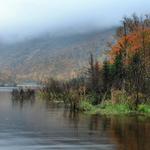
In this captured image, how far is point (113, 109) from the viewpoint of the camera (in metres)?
51.1

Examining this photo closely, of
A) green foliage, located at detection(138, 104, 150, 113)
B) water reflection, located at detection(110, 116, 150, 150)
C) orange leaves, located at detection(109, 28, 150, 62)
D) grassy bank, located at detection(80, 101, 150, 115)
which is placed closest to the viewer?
water reflection, located at detection(110, 116, 150, 150)

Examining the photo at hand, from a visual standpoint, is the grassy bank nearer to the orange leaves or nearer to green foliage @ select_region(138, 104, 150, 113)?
green foliage @ select_region(138, 104, 150, 113)

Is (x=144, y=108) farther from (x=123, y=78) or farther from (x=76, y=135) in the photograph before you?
(x=76, y=135)

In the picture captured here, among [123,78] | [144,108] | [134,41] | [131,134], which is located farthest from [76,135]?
[134,41]

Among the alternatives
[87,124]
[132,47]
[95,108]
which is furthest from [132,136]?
[132,47]

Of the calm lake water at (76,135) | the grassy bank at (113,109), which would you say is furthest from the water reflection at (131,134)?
the grassy bank at (113,109)

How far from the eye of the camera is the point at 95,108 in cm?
5391

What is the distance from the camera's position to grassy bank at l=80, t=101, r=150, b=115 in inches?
1937

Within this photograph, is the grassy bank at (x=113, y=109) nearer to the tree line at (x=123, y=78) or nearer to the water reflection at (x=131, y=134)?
the tree line at (x=123, y=78)

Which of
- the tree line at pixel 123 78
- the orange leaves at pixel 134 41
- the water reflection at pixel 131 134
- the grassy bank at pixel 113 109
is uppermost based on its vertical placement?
the orange leaves at pixel 134 41

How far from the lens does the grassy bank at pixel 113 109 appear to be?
49188 millimetres

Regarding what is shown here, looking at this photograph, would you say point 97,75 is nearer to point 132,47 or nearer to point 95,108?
point 132,47

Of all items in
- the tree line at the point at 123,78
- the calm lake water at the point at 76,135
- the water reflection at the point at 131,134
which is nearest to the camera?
the calm lake water at the point at 76,135

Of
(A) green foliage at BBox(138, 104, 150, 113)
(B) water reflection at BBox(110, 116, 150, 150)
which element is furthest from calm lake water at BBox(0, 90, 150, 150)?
(A) green foliage at BBox(138, 104, 150, 113)
